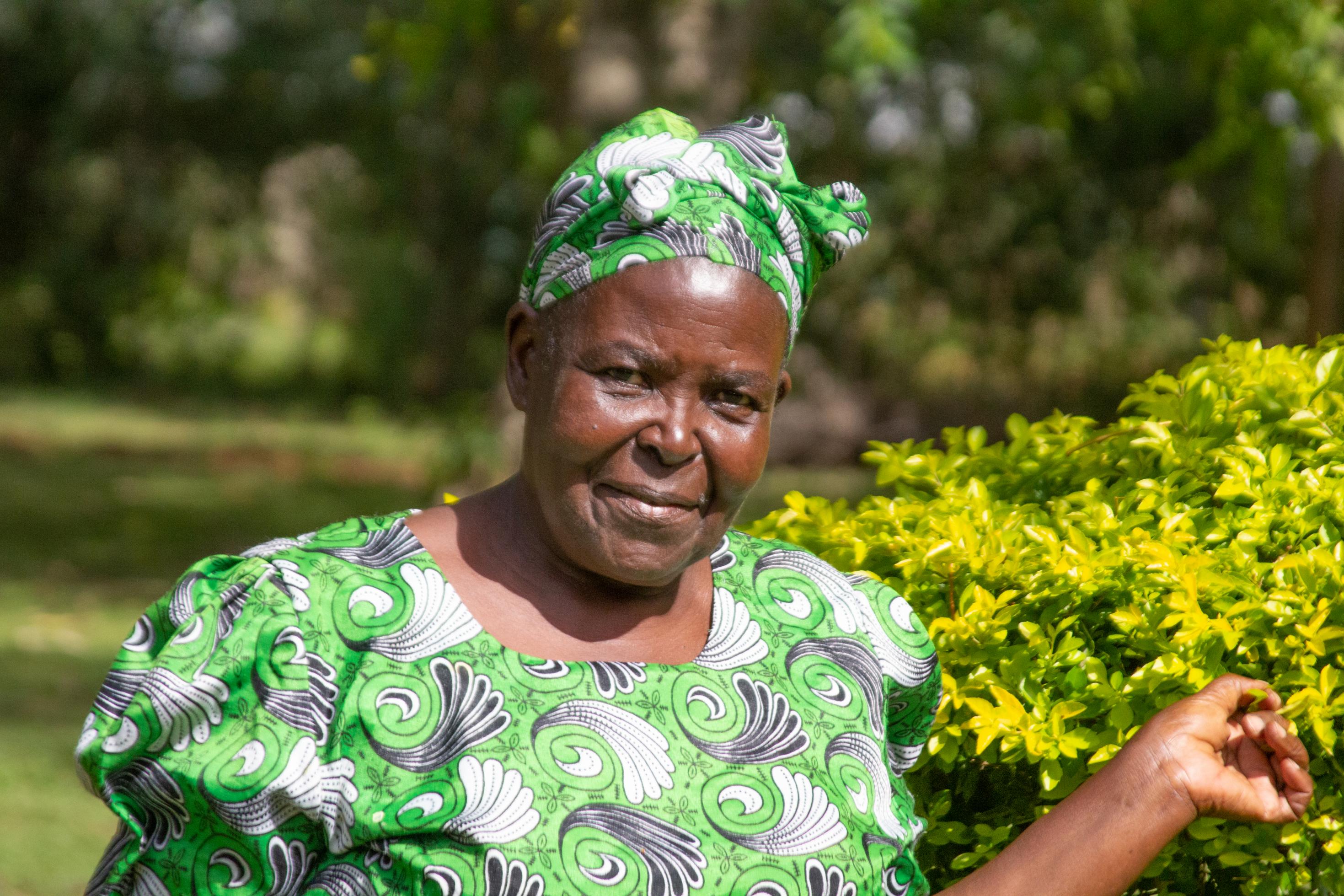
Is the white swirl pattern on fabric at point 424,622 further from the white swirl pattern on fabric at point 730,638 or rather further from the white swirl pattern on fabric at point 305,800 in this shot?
the white swirl pattern on fabric at point 730,638

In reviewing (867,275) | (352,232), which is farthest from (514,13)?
(352,232)

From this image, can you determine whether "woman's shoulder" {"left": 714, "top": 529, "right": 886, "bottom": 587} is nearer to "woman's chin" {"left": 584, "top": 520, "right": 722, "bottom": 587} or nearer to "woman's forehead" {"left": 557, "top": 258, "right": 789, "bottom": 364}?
"woman's chin" {"left": 584, "top": 520, "right": 722, "bottom": 587}

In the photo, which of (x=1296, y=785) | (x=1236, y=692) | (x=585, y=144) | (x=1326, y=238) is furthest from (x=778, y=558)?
(x=1326, y=238)

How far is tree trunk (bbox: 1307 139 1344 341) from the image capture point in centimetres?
886

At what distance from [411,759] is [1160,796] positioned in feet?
3.49

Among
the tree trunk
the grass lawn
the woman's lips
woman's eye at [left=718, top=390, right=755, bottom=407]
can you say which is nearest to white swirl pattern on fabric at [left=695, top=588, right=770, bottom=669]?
the woman's lips

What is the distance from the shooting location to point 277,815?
70.9 inches

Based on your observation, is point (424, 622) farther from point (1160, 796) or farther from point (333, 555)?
point (1160, 796)

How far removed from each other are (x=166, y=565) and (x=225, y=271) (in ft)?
36.6

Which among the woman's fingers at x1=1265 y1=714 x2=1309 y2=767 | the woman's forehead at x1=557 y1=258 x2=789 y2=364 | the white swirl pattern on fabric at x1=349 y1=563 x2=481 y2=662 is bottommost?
the woman's fingers at x1=1265 y1=714 x2=1309 y2=767

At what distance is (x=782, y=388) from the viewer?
7.20 ft

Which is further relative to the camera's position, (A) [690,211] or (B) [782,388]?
(B) [782,388]

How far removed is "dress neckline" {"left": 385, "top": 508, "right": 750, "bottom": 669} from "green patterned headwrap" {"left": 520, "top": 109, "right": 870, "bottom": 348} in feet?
1.25

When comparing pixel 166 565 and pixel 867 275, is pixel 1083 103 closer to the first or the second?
pixel 867 275
